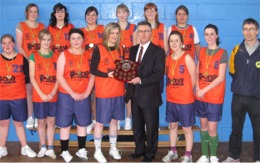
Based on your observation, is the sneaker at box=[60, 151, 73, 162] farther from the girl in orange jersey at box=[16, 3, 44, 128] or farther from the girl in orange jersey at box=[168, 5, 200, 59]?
the girl in orange jersey at box=[168, 5, 200, 59]

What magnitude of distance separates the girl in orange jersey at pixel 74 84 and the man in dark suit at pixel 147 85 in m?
0.47

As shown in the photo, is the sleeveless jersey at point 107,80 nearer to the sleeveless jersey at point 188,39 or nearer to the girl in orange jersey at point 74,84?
the girl in orange jersey at point 74,84

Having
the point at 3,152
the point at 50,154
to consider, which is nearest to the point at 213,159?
the point at 50,154

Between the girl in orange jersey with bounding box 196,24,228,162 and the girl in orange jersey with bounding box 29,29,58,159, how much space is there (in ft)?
5.21

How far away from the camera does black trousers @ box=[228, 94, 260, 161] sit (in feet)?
11.4

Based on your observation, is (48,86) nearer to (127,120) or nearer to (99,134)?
(99,134)

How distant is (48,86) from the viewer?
3752mm

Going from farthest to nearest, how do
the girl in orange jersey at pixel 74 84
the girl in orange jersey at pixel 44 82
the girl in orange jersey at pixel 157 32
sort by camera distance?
the girl in orange jersey at pixel 157 32 < the girl in orange jersey at pixel 44 82 < the girl in orange jersey at pixel 74 84

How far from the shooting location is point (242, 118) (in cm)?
357

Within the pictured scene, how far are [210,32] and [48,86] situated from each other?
1.83 metres

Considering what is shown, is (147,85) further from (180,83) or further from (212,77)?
(212,77)

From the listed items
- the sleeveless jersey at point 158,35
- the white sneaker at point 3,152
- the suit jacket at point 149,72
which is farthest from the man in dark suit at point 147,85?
the white sneaker at point 3,152

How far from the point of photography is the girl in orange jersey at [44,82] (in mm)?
3709

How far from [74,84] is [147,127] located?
901mm
